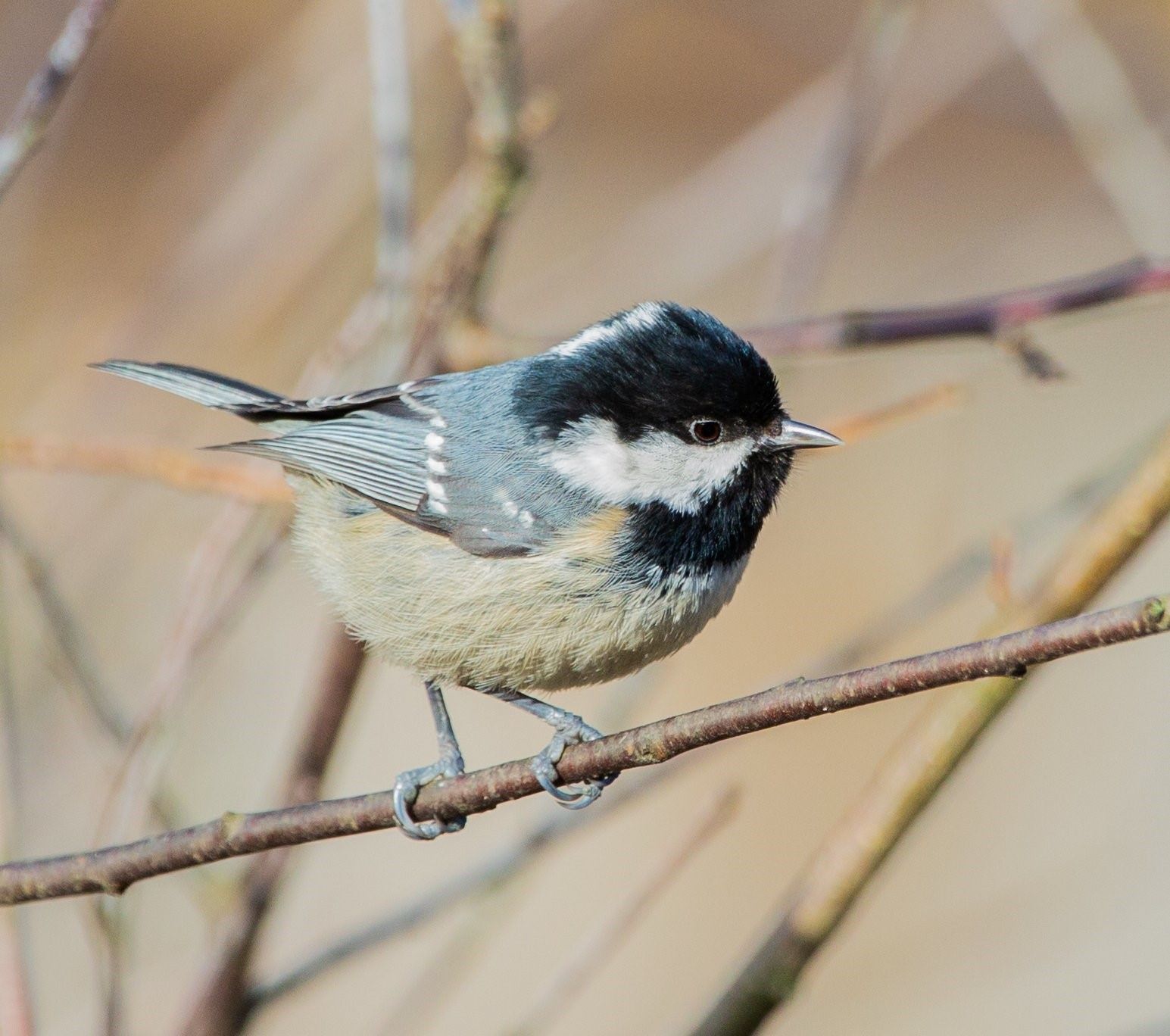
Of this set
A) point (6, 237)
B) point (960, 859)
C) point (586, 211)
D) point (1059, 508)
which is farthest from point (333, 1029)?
point (586, 211)

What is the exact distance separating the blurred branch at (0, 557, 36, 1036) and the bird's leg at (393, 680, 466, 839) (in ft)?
1.63

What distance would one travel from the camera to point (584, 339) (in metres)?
2.10

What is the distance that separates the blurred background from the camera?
A: 2.17m

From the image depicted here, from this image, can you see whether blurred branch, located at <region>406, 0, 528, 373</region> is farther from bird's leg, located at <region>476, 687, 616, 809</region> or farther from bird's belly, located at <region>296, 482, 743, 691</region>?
bird's leg, located at <region>476, 687, 616, 809</region>

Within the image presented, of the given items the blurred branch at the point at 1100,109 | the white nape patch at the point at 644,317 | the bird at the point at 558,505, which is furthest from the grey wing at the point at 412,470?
the blurred branch at the point at 1100,109

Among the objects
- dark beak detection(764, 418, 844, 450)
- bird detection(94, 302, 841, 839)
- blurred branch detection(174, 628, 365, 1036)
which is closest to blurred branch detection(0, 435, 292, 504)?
bird detection(94, 302, 841, 839)

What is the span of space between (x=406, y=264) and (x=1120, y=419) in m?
3.91

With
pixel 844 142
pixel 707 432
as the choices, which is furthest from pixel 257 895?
pixel 844 142

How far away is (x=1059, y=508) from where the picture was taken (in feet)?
6.73

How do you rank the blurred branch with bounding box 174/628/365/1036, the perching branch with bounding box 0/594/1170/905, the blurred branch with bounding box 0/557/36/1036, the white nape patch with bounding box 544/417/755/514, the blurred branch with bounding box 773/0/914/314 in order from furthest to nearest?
the blurred branch with bounding box 773/0/914/314
the white nape patch with bounding box 544/417/755/514
the blurred branch with bounding box 174/628/365/1036
the blurred branch with bounding box 0/557/36/1036
the perching branch with bounding box 0/594/1170/905

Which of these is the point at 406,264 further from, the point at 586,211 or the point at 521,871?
the point at 586,211

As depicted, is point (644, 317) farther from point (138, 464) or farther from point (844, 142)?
point (138, 464)

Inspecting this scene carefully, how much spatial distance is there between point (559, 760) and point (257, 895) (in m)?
0.62

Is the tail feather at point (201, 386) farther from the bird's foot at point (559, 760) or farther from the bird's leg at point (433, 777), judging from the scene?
the bird's foot at point (559, 760)
